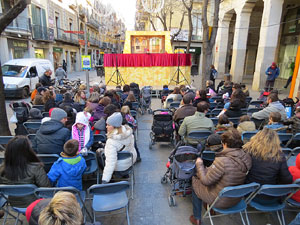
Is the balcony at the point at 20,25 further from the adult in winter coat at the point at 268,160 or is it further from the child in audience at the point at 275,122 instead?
the adult in winter coat at the point at 268,160

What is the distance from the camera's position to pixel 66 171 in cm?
255

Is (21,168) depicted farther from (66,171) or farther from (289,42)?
(289,42)

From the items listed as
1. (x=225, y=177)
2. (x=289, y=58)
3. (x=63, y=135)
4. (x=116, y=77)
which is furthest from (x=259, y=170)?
(x=289, y=58)

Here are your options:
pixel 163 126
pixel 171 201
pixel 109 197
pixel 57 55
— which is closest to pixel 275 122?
pixel 163 126

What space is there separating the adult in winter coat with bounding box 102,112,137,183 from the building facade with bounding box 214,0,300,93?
12.2m

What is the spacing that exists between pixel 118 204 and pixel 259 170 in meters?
1.71

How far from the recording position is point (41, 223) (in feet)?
4.02

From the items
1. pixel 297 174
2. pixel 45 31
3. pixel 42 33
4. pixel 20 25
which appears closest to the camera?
pixel 297 174

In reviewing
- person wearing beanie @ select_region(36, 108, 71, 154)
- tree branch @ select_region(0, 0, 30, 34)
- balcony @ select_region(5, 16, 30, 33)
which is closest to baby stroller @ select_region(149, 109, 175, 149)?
person wearing beanie @ select_region(36, 108, 71, 154)

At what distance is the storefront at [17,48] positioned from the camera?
17013 mm

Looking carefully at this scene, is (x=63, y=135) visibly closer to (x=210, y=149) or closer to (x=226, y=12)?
(x=210, y=149)

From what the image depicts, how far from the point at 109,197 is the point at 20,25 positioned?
20.4 metres

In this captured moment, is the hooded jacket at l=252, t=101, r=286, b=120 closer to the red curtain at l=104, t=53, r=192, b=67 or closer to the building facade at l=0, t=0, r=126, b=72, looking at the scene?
the red curtain at l=104, t=53, r=192, b=67

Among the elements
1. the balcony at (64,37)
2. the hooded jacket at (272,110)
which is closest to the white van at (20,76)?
the hooded jacket at (272,110)
